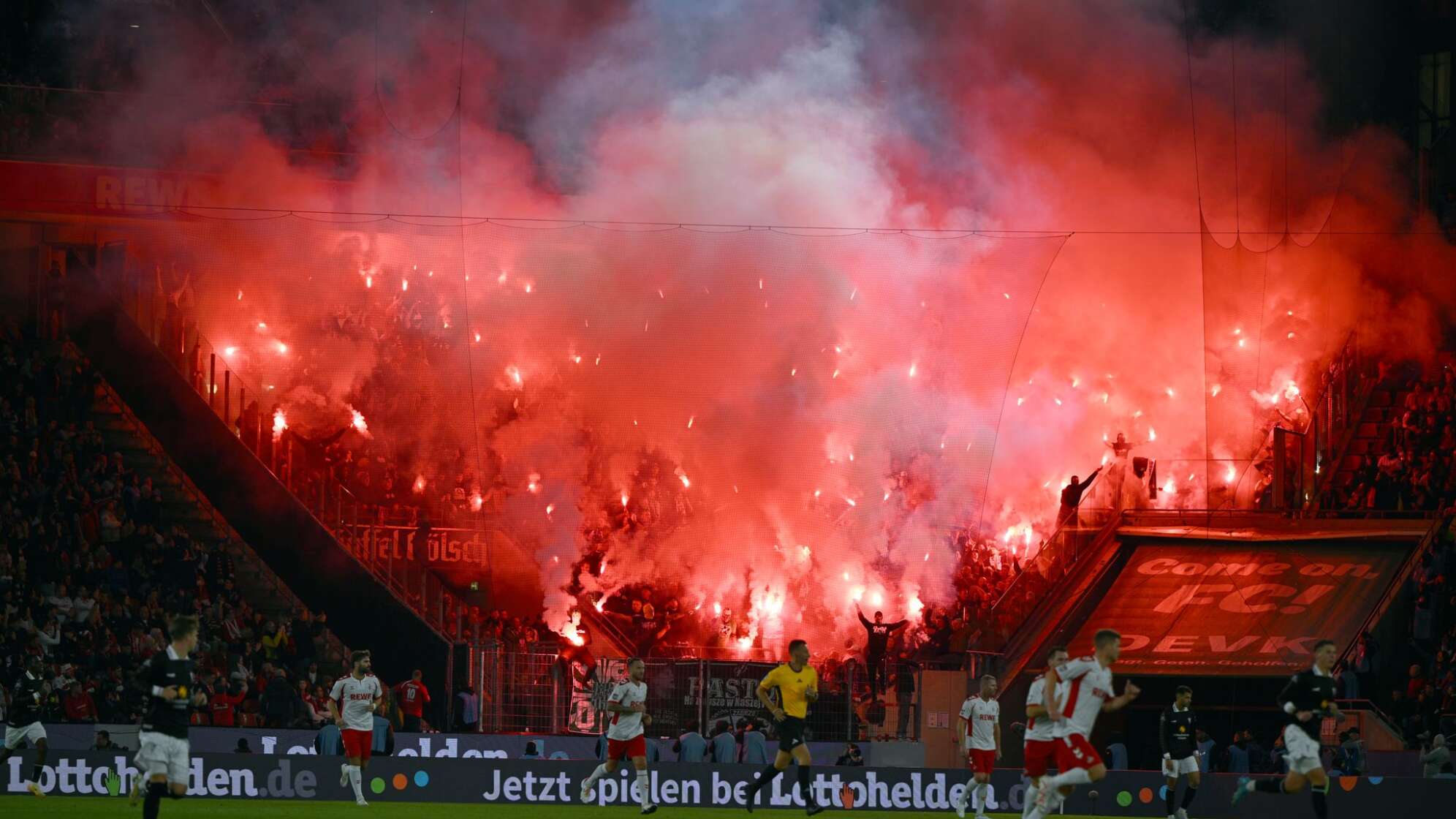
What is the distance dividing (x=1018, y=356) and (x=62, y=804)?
75.4ft

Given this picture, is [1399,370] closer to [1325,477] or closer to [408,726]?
[1325,477]

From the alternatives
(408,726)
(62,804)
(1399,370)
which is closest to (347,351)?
(408,726)

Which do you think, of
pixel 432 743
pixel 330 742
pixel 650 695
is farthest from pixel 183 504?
pixel 650 695

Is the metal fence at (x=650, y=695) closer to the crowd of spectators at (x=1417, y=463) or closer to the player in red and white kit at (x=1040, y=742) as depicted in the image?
the player in red and white kit at (x=1040, y=742)

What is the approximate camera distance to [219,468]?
3584 centimetres

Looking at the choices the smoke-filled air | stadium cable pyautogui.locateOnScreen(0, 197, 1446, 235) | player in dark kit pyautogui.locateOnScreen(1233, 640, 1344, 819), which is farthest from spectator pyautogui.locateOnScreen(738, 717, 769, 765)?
stadium cable pyautogui.locateOnScreen(0, 197, 1446, 235)

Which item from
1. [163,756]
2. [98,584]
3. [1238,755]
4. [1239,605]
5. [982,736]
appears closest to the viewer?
[163,756]

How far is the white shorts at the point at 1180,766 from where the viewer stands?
22875 millimetres

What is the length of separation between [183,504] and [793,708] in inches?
775

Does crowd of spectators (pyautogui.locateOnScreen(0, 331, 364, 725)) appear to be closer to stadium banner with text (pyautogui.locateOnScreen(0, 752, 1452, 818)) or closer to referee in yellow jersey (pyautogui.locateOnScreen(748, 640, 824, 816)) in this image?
stadium banner with text (pyautogui.locateOnScreen(0, 752, 1452, 818))

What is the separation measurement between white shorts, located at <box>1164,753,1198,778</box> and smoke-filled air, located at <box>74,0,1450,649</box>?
1190cm

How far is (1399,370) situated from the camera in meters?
35.7

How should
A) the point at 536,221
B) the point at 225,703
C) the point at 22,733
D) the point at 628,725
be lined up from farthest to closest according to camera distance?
the point at 536,221, the point at 225,703, the point at 628,725, the point at 22,733

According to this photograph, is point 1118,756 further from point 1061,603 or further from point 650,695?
point 650,695
